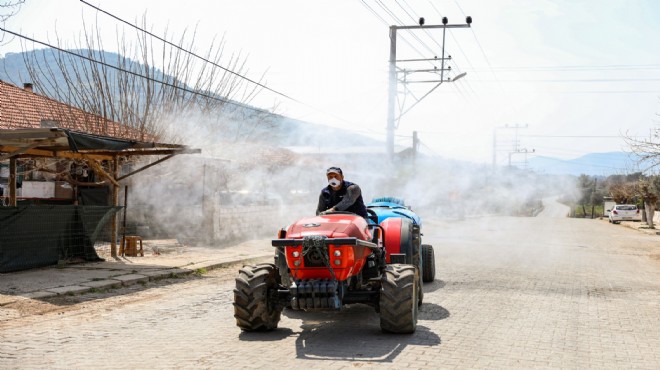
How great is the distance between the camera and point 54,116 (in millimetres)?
23594

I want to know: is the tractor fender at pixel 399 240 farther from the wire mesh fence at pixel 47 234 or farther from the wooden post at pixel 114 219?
the wooden post at pixel 114 219

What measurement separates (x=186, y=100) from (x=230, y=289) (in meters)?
15.1

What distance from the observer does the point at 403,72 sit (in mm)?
27391

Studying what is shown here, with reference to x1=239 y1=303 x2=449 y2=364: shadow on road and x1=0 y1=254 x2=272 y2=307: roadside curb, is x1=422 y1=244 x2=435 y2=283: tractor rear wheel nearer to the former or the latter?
x1=239 y1=303 x2=449 y2=364: shadow on road

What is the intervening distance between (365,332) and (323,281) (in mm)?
979

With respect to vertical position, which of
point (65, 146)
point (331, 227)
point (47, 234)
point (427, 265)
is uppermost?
point (65, 146)

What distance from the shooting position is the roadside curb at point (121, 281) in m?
10.4

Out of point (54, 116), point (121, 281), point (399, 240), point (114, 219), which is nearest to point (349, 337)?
point (399, 240)

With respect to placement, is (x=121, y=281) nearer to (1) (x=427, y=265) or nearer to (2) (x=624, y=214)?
(1) (x=427, y=265)

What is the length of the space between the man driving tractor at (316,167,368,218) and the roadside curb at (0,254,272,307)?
478 cm

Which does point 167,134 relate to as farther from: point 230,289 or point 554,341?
point 554,341

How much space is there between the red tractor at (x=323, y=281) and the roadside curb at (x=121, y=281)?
14.9 feet

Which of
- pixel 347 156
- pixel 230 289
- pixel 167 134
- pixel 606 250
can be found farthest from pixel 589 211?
pixel 230 289

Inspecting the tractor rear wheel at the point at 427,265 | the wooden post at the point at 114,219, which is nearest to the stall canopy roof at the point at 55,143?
the wooden post at the point at 114,219
